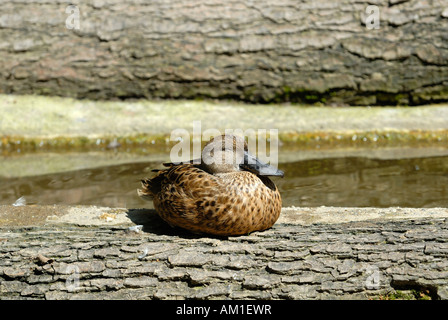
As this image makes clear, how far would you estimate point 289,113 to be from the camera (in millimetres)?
7902

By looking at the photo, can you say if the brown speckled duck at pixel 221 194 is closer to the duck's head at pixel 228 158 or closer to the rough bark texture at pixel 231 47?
the duck's head at pixel 228 158

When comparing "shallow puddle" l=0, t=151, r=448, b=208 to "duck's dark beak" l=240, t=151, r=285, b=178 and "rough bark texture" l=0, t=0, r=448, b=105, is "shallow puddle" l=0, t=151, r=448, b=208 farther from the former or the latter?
"rough bark texture" l=0, t=0, r=448, b=105

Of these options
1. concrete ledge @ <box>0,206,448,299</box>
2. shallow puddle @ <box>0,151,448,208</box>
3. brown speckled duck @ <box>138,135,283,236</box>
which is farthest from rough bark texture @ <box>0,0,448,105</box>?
concrete ledge @ <box>0,206,448,299</box>

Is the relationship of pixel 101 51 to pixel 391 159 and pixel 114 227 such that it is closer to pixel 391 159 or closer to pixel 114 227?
pixel 391 159

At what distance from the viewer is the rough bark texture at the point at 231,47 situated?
7707 mm

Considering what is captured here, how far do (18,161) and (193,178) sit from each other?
12.5 feet

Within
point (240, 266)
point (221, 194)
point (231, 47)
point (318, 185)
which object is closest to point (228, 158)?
point (221, 194)

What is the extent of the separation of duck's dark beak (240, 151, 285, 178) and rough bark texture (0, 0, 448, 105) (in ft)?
13.1

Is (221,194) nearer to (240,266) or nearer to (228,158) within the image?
(228,158)

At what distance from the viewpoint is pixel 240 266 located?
11.3 feet

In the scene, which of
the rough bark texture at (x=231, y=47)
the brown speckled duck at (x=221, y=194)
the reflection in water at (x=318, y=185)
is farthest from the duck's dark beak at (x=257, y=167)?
the rough bark texture at (x=231, y=47)

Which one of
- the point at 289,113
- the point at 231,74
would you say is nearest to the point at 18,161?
the point at 231,74

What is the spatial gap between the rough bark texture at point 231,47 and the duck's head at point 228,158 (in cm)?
401

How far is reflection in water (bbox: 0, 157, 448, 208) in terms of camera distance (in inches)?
215
